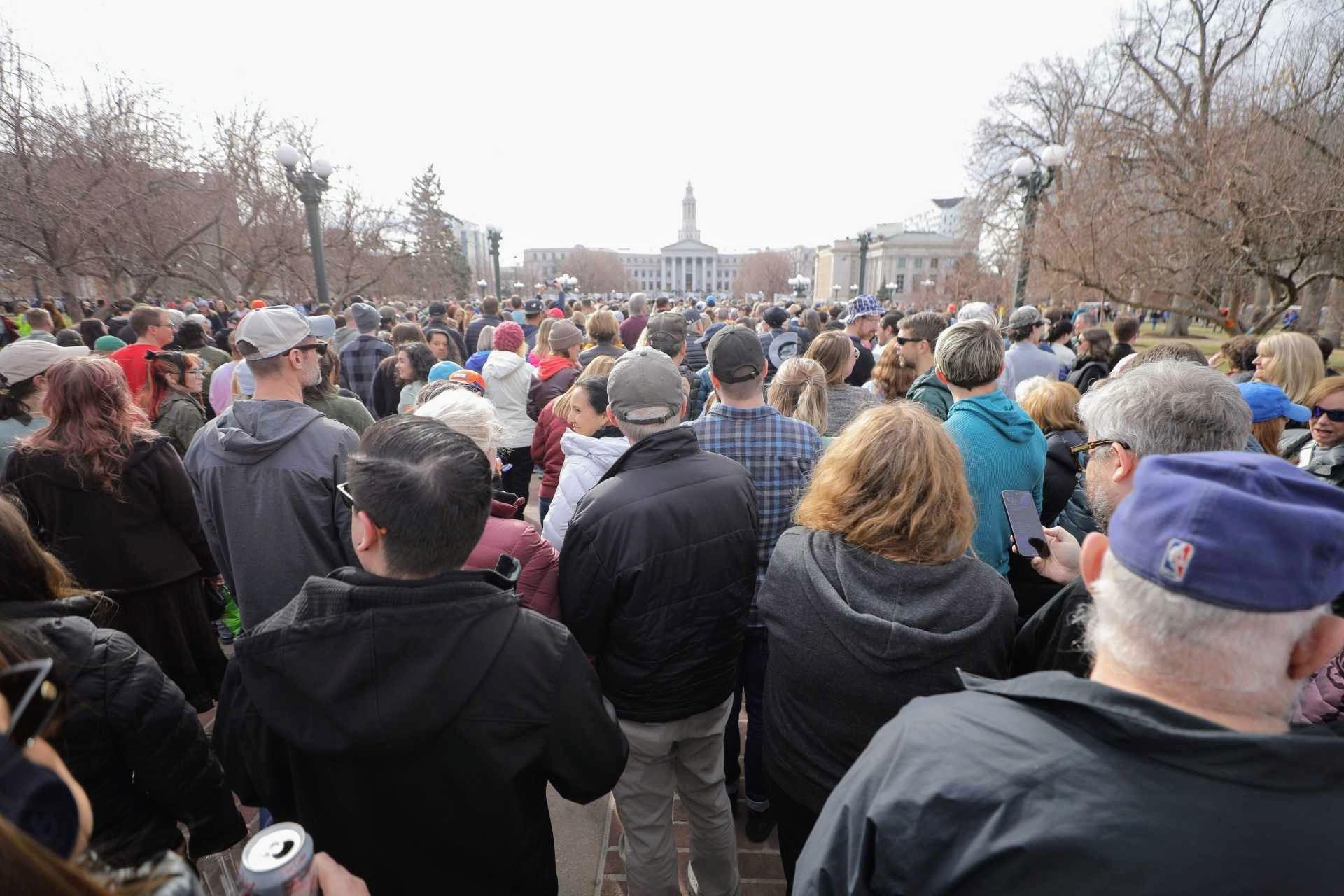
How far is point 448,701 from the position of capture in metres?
1.41

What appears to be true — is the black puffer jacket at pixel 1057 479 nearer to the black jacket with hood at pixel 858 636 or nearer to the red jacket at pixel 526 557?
the black jacket with hood at pixel 858 636

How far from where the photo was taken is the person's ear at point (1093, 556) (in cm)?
125

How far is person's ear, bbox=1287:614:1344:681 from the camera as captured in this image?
37.1 inches

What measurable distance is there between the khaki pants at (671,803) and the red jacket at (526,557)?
0.61m

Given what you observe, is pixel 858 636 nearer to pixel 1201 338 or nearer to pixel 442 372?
pixel 442 372

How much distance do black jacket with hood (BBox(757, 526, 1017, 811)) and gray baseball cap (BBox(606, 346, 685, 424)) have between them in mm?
774

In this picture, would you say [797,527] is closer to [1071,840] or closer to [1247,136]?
[1071,840]

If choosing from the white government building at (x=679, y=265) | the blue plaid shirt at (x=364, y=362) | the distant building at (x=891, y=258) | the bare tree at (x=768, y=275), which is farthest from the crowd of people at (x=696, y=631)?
the white government building at (x=679, y=265)

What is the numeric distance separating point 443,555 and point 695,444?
115cm

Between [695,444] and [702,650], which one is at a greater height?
[695,444]

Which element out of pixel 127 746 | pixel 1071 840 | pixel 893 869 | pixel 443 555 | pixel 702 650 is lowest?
pixel 702 650

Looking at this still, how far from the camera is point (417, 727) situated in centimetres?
138

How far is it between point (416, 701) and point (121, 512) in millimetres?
2648

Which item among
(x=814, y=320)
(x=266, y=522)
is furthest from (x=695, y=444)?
(x=814, y=320)
